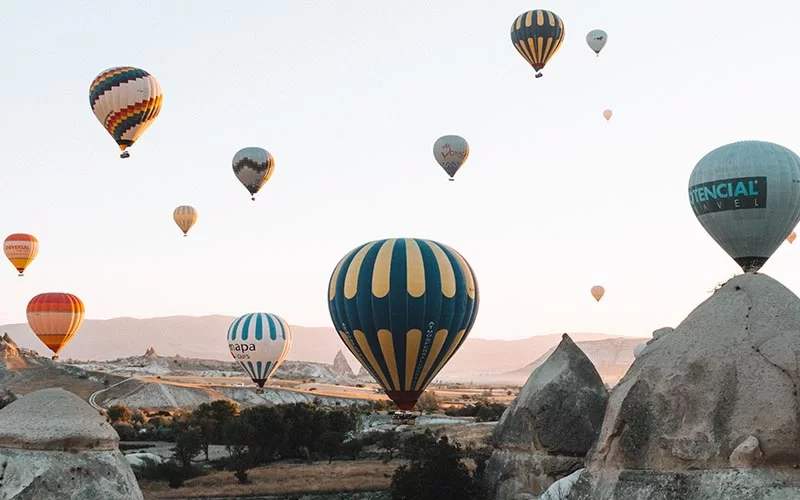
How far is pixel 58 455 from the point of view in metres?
12.5

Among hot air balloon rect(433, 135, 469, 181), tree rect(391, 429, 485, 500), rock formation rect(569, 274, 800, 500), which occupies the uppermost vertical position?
hot air balloon rect(433, 135, 469, 181)

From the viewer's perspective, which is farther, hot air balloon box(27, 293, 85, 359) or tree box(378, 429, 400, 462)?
hot air balloon box(27, 293, 85, 359)

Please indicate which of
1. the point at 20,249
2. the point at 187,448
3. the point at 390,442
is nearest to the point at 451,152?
the point at 390,442

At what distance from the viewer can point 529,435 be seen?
56.4 ft

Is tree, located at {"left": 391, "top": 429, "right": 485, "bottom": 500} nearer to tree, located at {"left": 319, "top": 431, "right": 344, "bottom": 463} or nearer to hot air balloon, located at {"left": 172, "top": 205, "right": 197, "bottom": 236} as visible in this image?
tree, located at {"left": 319, "top": 431, "right": 344, "bottom": 463}

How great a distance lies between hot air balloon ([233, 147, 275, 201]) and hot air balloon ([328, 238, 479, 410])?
73.3 feet

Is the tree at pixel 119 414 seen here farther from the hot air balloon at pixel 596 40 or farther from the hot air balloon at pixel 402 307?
the hot air balloon at pixel 596 40

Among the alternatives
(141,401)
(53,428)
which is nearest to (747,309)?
(53,428)

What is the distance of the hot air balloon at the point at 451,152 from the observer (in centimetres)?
5231

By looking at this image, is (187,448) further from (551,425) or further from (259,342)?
(551,425)

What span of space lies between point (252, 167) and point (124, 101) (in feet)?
31.0

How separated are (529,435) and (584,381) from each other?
4.71 ft

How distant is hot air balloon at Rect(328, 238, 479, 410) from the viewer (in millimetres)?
27281

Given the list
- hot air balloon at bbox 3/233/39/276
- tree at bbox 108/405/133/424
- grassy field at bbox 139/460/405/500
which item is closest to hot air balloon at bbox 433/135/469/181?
grassy field at bbox 139/460/405/500
